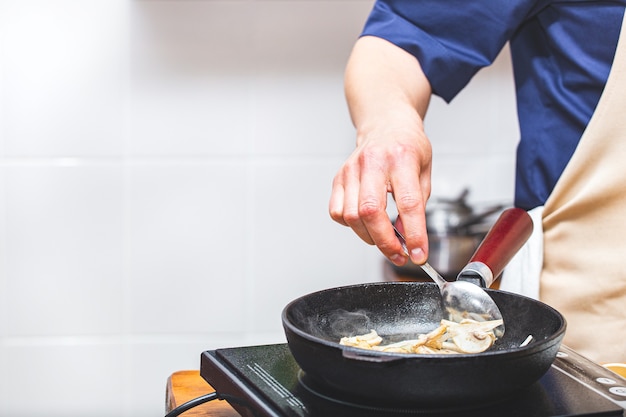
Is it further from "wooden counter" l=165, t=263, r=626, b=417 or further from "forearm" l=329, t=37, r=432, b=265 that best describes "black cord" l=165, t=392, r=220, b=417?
"forearm" l=329, t=37, r=432, b=265

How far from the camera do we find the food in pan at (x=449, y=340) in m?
0.66

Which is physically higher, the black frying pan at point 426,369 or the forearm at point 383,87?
the forearm at point 383,87

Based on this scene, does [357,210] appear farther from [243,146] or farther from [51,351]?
[51,351]

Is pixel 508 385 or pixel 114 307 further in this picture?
pixel 114 307

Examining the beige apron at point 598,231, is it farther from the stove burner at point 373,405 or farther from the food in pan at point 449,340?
the stove burner at point 373,405

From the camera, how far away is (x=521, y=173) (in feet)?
3.43

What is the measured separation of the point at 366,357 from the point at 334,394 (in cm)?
7

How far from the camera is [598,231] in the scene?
92cm

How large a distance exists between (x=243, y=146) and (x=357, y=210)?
0.75 m

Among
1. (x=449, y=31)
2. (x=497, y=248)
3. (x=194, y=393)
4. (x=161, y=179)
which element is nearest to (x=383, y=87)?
(x=449, y=31)

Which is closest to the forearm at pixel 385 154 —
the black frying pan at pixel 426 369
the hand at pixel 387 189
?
the hand at pixel 387 189

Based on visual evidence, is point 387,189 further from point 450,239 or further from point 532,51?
point 450,239

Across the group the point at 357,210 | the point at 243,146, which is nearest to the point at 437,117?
the point at 243,146

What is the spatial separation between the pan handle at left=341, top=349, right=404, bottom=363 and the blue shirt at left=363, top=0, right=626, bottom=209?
54 centimetres
